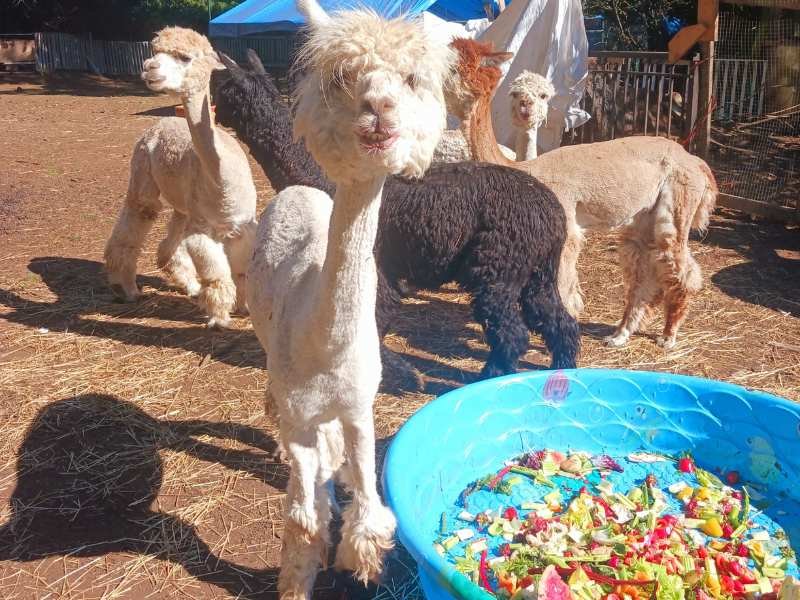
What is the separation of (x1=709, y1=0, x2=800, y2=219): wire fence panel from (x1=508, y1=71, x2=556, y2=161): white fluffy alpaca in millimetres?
3327

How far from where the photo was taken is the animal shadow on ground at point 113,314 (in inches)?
185

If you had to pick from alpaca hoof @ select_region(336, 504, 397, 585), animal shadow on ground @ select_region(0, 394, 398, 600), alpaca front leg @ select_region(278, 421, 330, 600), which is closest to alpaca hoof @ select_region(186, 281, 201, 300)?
animal shadow on ground @ select_region(0, 394, 398, 600)

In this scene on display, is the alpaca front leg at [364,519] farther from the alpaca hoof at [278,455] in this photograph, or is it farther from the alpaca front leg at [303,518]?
the alpaca hoof at [278,455]

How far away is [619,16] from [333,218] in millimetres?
12960

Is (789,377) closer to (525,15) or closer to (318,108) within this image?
(318,108)

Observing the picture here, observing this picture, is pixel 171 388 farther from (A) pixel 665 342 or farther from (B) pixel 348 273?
(A) pixel 665 342

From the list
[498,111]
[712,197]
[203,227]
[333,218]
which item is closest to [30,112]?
[498,111]

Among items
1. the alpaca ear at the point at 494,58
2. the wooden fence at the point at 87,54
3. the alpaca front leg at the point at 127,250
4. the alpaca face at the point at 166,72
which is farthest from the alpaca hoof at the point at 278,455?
the wooden fence at the point at 87,54

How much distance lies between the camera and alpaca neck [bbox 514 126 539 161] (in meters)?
6.02

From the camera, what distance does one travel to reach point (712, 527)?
286 cm

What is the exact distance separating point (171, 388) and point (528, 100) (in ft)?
11.9

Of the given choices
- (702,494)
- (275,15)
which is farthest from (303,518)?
(275,15)

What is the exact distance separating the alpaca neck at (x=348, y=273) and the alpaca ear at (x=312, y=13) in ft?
1.37

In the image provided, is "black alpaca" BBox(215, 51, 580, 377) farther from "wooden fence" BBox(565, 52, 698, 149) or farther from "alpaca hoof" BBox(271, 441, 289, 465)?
"wooden fence" BBox(565, 52, 698, 149)
